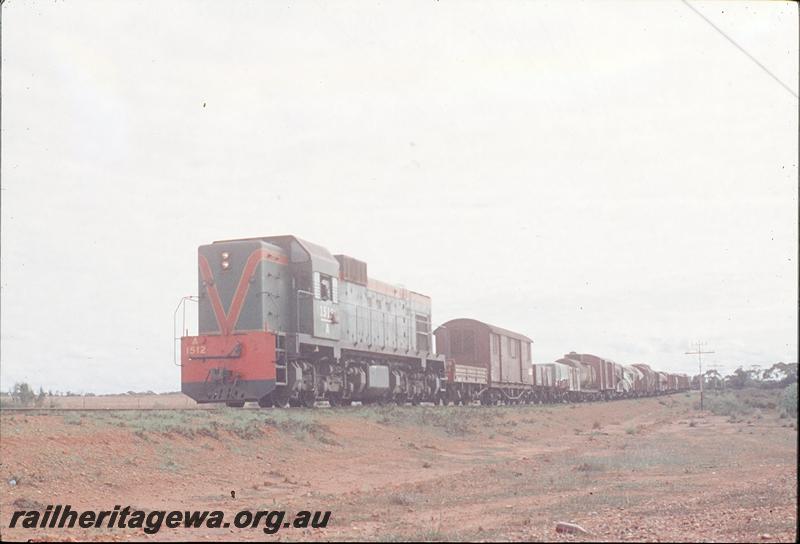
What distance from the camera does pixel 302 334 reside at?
25.5 metres

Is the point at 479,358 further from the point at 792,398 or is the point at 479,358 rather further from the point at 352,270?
the point at 792,398

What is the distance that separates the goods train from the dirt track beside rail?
1522 millimetres

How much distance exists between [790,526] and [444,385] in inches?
1189

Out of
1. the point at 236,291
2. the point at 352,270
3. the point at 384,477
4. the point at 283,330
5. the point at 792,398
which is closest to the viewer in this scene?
the point at 792,398

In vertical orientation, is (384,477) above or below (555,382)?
below

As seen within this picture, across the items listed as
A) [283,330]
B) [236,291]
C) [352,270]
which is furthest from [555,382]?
[236,291]

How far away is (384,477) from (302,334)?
8.44 metres

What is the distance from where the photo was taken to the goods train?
23.9 meters

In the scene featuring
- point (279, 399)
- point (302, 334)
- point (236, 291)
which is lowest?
point (279, 399)

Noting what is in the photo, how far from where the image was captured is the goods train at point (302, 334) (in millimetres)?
23875

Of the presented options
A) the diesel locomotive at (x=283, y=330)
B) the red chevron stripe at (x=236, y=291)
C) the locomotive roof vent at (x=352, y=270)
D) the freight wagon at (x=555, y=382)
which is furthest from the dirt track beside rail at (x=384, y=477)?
the freight wagon at (x=555, y=382)

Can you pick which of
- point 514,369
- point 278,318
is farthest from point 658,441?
point 514,369

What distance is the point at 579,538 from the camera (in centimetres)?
843

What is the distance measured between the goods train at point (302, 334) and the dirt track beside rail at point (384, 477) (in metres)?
1.52
